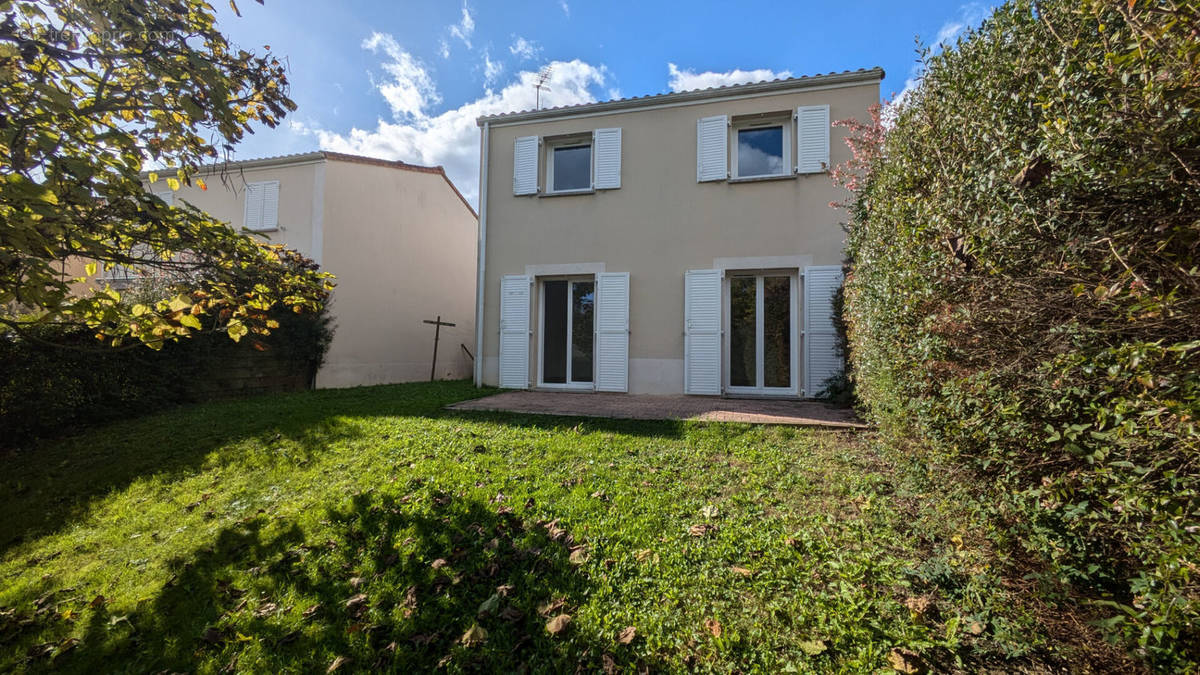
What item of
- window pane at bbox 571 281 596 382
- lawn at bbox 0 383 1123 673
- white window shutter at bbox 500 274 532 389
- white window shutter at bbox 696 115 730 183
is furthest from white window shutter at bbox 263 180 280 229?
white window shutter at bbox 696 115 730 183

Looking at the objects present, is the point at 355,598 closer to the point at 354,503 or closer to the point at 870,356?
the point at 354,503

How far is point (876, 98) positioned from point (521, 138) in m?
6.22

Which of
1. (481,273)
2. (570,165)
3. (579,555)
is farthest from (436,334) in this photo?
(579,555)

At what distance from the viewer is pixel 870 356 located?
11.1 ft

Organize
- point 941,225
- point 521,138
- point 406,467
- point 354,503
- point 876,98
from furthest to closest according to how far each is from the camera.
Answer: point 521,138 → point 876,98 → point 406,467 → point 354,503 → point 941,225

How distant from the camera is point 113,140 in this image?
218cm

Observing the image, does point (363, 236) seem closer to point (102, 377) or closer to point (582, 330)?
point (102, 377)

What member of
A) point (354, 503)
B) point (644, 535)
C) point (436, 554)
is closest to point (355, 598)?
point (436, 554)

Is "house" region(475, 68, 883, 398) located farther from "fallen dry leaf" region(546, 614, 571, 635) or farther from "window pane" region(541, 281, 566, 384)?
"fallen dry leaf" region(546, 614, 571, 635)

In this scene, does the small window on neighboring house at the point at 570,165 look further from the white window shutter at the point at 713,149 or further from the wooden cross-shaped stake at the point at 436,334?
the wooden cross-shaped stake at the point at 436,334

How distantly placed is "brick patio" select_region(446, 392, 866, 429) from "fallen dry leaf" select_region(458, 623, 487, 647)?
139 inches

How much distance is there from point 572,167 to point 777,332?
5000mm

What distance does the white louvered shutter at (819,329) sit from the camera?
22.5 ft

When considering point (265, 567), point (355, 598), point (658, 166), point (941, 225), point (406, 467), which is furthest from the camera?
point (658, 166)
